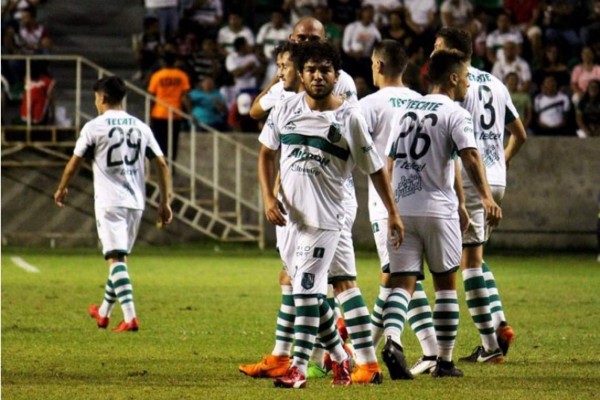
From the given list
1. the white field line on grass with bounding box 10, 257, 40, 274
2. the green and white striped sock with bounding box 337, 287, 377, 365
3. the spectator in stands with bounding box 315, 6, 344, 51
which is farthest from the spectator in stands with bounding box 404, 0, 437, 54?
the green and white striped sock with bounding box 337, 287, 377, 365

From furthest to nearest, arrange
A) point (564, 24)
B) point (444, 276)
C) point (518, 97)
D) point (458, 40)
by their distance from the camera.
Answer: point (564, 24), point (518, 97), point (458, 40), point (444, 276)

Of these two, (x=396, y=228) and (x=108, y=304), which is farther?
(x=108, y=304)

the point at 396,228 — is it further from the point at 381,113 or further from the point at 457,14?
the point at 457,14

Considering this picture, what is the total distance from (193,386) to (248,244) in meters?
16.0

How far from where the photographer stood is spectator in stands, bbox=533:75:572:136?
25.3 m

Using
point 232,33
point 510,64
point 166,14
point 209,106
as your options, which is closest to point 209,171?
point 209,106

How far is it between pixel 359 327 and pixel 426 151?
1.24 meters

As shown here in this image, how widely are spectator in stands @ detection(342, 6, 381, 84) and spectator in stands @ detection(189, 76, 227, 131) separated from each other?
88.3 inches

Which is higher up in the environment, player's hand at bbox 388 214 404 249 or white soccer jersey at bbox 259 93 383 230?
white soccer jersey at bbox 259 93 383 230

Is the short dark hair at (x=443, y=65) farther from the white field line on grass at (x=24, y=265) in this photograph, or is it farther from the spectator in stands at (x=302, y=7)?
the spectator in stands at (x=302, y=7)

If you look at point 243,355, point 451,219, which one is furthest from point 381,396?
point 243,355

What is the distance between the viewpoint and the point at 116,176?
13.2 metres

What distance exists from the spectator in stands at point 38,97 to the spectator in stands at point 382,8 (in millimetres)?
6075

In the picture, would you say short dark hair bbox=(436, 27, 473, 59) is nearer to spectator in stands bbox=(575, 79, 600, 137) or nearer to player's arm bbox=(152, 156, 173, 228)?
player's arm bbox=(152, 156, 173, 228)
